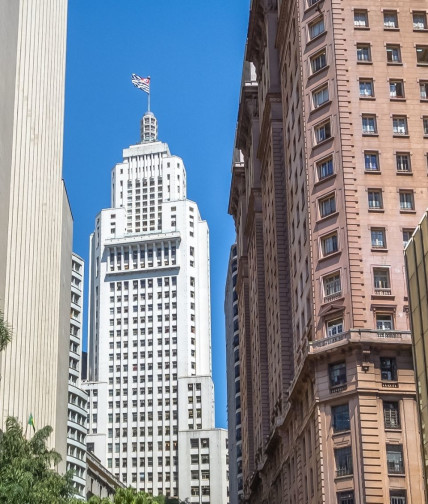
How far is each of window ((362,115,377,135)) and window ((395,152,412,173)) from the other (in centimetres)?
273

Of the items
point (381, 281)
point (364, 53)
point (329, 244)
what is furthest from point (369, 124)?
point (381, 281)

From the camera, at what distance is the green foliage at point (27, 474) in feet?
174

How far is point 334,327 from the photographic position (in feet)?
257

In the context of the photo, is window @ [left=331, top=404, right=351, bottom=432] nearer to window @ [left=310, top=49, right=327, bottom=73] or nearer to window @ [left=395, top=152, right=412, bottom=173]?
window @ [left=395, top=152, right=412, bottom=173]

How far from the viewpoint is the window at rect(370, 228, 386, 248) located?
79375 millimetres

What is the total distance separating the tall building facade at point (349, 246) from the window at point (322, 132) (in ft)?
0.35

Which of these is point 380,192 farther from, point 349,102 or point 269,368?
point 269,368

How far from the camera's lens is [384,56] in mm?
85312

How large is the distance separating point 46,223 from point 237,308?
79.6 metres

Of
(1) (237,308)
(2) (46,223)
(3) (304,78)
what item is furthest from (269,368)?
(1) (237,308)

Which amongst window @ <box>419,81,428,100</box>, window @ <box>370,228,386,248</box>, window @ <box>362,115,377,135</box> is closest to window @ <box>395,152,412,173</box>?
window @ <box>362,115,377,135</box>

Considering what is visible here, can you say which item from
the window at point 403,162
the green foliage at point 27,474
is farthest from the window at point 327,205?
the green foliage at point 27,474

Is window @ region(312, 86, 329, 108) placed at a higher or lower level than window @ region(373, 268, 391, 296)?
higher

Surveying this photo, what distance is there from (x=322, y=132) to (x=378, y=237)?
36.5 ft
